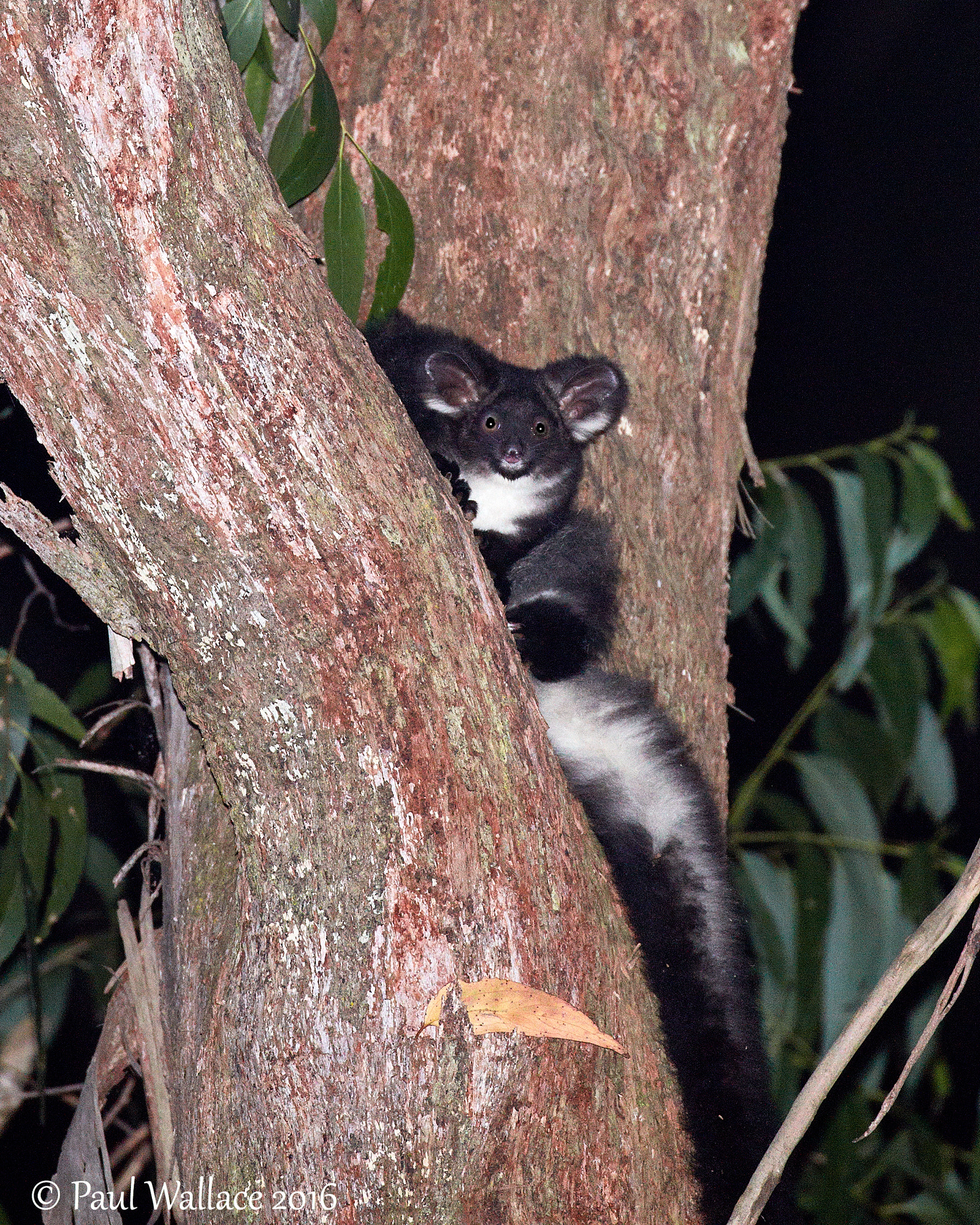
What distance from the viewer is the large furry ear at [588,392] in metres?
2.66

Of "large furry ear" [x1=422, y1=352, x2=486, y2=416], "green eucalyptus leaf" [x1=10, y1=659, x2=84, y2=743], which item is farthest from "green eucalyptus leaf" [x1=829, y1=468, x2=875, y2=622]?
"green eucalyptus leaf" [x1=10, y1=659, x2=84, y2=743]

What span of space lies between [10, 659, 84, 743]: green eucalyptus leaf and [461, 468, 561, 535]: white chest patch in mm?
1105

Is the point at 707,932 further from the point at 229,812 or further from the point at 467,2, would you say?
the point at 467,2

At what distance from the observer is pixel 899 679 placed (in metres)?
4.40

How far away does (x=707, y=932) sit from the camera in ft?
7.57

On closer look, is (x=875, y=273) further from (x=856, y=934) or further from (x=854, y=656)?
(x=856, y=934)

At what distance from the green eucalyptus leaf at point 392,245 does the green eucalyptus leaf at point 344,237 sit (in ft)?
0.13

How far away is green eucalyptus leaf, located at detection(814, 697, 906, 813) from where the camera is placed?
14.8ft

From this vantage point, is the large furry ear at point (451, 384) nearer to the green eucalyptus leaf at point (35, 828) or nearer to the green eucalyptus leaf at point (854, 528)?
the green eucalyptus leaf at point (35, 828)

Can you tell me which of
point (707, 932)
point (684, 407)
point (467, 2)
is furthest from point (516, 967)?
point (467, 2)

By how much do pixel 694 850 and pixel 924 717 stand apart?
8.29 feet

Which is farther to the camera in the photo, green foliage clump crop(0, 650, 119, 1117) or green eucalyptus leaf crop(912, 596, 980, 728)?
green eucalyptus leaf crop(912, 596, 980, 728)

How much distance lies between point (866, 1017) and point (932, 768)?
10.7 ft

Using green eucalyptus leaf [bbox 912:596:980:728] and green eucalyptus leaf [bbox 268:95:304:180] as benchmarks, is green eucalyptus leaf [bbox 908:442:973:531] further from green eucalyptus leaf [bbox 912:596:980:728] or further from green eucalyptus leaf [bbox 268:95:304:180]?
green eucalyptus leaf [bbox 268:95:304:180]
